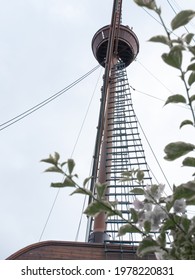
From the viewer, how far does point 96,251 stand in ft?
10.8

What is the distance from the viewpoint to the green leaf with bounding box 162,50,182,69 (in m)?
0.59

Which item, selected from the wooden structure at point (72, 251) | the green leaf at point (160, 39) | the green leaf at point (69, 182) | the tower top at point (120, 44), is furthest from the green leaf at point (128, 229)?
the tower top at point (120, 44)

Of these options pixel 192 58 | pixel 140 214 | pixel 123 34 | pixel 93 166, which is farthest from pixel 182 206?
pixel 123 34

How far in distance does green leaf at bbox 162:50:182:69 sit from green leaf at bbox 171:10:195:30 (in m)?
0.06

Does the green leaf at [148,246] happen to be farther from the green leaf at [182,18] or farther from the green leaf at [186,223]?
the green leaf at [182,18]

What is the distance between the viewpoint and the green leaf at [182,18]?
600 mm

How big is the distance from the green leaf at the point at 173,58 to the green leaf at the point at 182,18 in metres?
0.06

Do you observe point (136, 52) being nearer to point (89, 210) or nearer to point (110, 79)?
point (110, 79)

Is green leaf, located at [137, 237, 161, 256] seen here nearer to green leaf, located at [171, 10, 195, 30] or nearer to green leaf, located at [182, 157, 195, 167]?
green leaf, located at [182, 157, 195, 167]

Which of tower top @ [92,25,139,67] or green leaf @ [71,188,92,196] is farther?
tower top @ [92,25,139,67]

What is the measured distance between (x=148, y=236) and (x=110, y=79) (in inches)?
306

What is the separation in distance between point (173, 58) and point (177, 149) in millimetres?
174

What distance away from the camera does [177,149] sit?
64cm

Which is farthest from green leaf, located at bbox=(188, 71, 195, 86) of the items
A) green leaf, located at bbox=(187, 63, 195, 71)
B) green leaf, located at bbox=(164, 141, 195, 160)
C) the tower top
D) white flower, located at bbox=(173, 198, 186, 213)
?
the tower top
